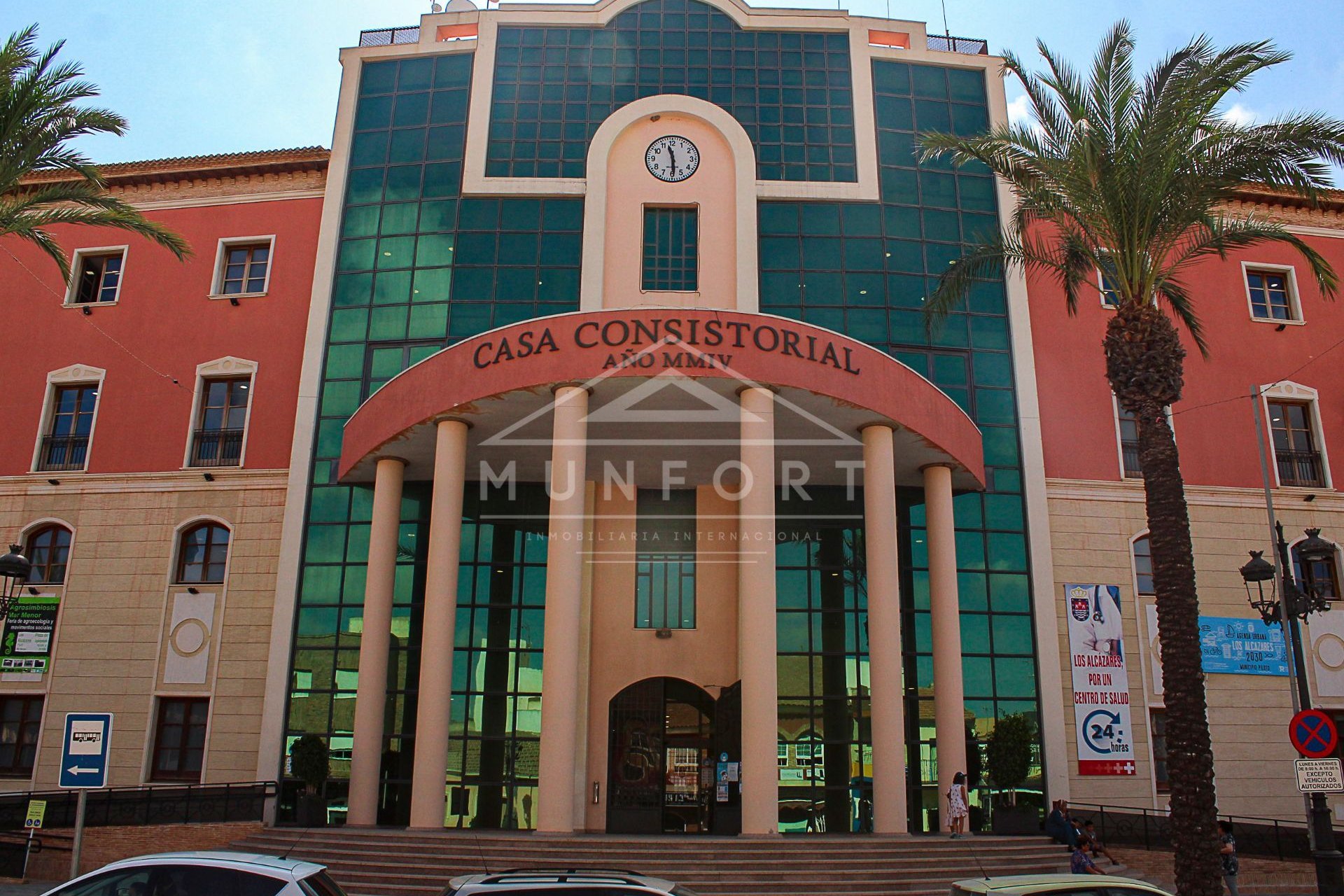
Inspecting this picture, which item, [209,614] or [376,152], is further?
[376,152]

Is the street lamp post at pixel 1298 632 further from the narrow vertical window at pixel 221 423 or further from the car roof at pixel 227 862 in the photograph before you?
the narrow vertical window at pixel 221 423

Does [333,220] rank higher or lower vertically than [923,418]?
higher

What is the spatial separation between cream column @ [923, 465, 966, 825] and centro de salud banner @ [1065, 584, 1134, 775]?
388 centimetres

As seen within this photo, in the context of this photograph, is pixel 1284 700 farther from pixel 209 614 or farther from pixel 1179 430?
pixel 209 614

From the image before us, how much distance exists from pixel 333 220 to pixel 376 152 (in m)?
2.41

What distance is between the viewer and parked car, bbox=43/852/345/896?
958cm

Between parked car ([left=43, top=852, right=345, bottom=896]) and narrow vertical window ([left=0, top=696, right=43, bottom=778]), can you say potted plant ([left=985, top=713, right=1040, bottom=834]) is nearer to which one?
parked car ([left=43, top=852, right=345, bottom=896])

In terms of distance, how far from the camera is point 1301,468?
27.8 m

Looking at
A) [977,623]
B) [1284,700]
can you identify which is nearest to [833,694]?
[977,623]

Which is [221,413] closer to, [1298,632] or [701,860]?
[701,860]

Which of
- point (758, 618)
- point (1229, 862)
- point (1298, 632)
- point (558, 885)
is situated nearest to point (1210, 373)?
point (1298, 632)

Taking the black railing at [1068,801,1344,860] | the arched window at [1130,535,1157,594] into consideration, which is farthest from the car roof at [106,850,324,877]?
the arched window at [1130,535,1157,594]

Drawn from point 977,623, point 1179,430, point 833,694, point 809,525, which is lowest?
point 833,694

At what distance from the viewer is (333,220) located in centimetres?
2873
